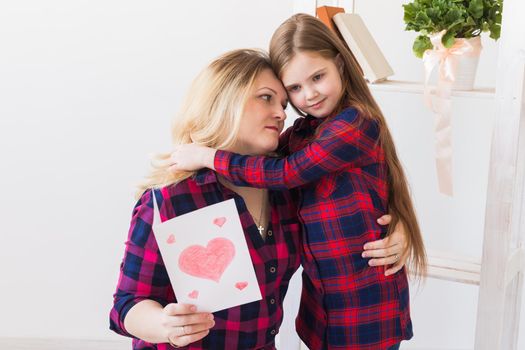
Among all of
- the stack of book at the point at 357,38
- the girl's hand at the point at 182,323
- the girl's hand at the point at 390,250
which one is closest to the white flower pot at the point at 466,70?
the stack of book at the point at 357,38

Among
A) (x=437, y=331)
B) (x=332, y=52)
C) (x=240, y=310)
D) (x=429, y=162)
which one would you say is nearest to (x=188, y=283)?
(x=240, y=310)

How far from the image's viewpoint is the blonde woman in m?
1.55

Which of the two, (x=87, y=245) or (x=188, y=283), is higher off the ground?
(x=188, y=283)

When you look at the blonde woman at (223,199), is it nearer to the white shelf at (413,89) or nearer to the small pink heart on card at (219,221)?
the small pink heart on card at (219,221)

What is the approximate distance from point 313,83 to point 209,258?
1.57ft

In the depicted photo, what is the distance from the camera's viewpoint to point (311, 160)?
161cm

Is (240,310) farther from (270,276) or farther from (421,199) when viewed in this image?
(421,199)

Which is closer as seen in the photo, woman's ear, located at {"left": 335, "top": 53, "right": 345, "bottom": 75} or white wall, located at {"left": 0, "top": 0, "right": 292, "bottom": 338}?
woman's ear, located at {"left": 335, "top": 53, "right": 345, "bottom": 75}

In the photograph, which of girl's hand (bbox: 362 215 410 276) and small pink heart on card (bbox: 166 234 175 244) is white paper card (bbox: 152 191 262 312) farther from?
girl's hand (bbox: 362 215 410 276)

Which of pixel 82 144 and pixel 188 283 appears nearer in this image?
pixel 188 283

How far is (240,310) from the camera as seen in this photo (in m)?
1.61

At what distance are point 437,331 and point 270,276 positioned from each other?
1367mm

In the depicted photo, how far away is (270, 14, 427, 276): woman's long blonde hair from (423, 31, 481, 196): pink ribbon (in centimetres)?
23

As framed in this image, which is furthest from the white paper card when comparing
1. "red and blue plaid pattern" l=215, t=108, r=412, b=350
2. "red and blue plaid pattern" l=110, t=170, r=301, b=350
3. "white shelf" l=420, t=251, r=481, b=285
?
"white shelf" l=420, t=251, r=481, b=285
